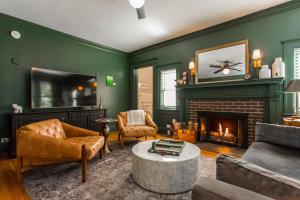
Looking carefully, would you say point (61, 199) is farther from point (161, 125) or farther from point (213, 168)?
point (161, 125)

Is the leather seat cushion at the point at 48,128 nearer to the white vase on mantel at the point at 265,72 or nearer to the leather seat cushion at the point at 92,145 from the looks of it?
the leather seat cushion at the point at 92,145

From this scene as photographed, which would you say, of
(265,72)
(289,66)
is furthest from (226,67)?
(289,66)

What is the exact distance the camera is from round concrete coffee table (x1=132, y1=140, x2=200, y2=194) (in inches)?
70.8

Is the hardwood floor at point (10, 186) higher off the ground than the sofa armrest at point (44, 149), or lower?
lower

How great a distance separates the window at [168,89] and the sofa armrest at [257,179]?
12.7 ft

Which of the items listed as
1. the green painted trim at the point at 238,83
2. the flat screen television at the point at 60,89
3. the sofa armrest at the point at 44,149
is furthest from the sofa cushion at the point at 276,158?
the flat screen television at the point at 60,89

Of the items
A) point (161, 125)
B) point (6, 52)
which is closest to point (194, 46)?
point (161, 125)

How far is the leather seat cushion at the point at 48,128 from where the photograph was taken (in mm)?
2294

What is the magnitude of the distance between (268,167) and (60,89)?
4051 mm

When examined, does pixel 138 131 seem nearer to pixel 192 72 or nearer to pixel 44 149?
pixel 44 149

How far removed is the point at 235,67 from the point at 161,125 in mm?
2579

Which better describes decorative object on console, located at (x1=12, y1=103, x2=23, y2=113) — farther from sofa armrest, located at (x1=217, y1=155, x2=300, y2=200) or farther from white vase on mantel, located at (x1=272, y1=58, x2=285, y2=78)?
white vase on mantel, located at (x1=272, y1=58, x2=285, y2=78)

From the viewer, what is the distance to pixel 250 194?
27.5 inches

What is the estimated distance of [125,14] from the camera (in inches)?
130
